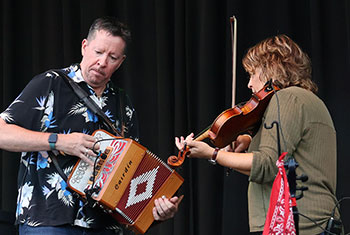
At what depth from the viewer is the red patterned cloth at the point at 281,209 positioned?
1635mm

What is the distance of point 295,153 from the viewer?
7.08 ft

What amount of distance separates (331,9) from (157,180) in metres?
1.50

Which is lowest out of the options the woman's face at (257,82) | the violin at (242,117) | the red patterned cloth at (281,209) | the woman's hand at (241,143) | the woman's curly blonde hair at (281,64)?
the woman's hand at (241,143)

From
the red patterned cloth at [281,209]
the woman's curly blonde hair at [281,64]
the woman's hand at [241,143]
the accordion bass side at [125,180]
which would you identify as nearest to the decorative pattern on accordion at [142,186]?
the accordion bass side at [125,180]

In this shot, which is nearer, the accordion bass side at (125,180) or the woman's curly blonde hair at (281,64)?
the accordion bass side at (125,180)

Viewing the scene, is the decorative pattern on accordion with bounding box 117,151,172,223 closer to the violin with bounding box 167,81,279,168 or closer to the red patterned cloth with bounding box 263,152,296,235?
the violin with bounding box 167,81,279,168

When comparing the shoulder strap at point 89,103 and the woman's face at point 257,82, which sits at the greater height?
the woman's face at point 257,82

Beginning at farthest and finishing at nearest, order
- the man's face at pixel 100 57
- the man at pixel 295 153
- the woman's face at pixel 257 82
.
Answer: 1. the man's face at pixel 100 57
2. the woman's face at pixel 257 82
3. the man at pixel 295 153

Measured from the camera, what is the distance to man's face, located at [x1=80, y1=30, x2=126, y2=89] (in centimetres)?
246

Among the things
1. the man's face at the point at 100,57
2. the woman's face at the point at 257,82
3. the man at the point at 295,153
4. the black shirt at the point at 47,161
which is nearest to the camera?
the man at the point at 295,153

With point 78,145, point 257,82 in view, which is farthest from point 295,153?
point 78,145

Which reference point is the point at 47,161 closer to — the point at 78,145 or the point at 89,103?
the point at 78,145

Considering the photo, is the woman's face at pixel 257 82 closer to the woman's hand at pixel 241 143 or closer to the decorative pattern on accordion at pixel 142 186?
the woman's hand at pixel 241 143

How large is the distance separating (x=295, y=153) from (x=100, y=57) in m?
0.95
